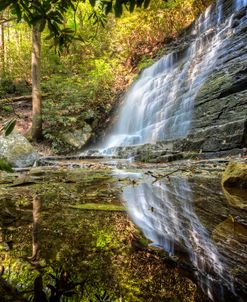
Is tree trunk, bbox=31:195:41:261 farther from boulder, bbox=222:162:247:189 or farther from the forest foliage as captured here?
the forest foliage

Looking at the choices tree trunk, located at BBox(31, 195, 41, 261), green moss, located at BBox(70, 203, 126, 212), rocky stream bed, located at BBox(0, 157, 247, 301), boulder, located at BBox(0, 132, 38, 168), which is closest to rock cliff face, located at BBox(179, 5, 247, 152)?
boulder, located at BBox(0, 132, 38, 168)

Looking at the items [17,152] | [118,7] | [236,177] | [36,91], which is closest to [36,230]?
[118,7]

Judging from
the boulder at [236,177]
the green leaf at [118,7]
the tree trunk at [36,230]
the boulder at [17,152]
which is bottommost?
the boulder at [17,152]

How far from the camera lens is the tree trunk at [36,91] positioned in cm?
1149

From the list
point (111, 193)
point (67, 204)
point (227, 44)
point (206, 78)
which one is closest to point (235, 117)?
point (206, 78)

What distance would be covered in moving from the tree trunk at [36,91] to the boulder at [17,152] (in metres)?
3.29

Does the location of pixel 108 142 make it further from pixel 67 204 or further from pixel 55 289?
pixel 55 289

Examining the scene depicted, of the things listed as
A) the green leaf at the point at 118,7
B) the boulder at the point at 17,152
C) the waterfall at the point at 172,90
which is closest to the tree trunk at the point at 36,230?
the green leaf at the point at 118,7

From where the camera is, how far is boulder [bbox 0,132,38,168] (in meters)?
8.30

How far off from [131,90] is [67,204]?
13.3m

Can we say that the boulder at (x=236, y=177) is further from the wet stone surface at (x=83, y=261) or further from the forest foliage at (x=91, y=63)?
the forest foliage at (x=91, y=63)

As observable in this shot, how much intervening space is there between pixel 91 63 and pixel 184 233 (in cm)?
1664

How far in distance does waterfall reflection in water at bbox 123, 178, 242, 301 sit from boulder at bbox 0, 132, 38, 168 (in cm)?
581

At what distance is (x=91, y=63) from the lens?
17406mm
